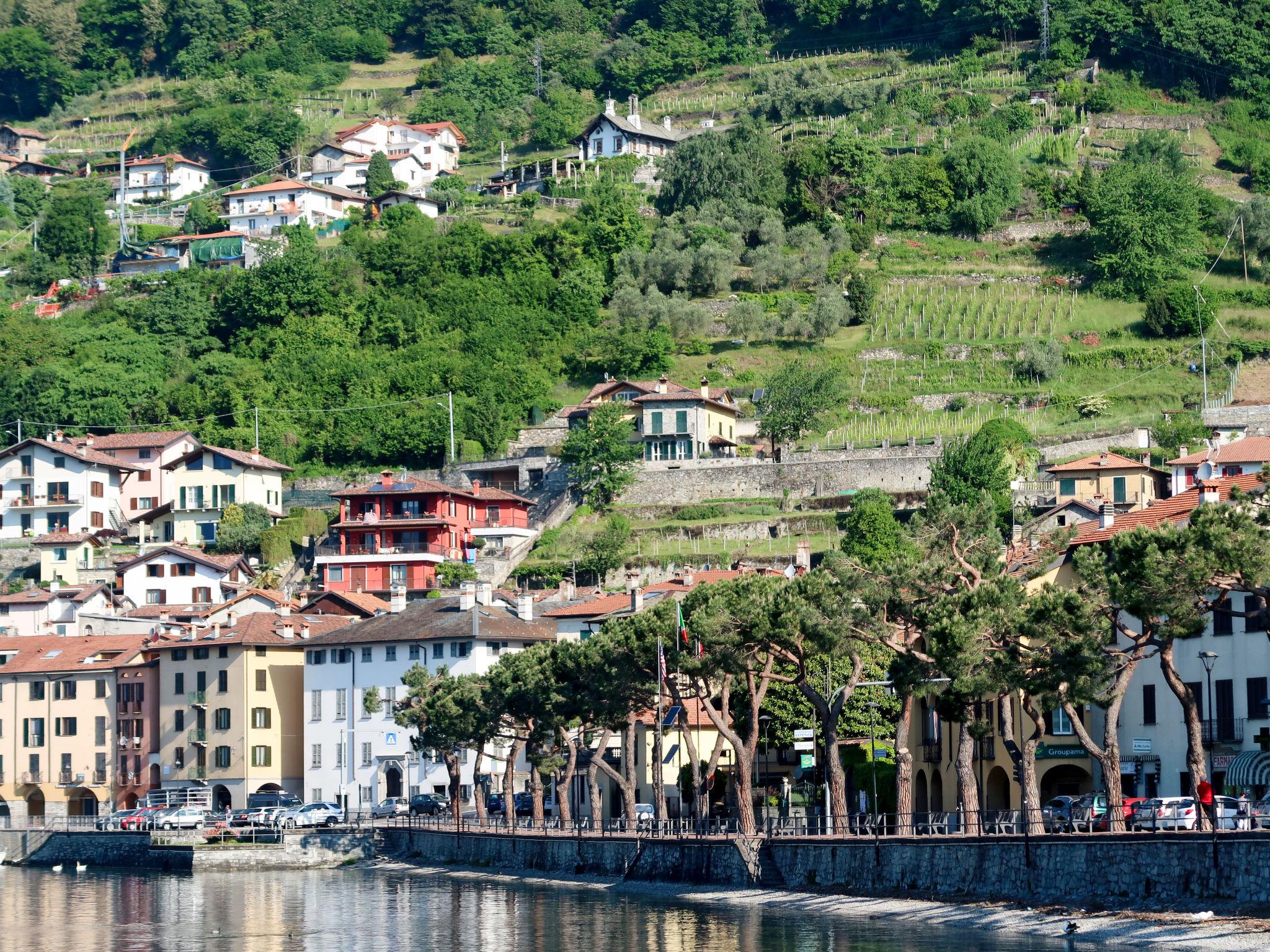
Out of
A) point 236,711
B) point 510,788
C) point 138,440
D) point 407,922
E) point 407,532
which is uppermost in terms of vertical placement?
point 138,440

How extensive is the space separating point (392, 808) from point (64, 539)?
137ft

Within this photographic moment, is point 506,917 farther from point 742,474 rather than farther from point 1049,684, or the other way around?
point 742,474

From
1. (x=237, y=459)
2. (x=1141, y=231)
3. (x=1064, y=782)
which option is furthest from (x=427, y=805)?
(x=1141, y=231)

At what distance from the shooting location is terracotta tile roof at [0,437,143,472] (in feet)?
438

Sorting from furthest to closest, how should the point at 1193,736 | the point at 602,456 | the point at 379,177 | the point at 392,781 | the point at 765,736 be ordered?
the point at 379,177 < the point at 602,456 < the point at 392,781 < the point at 765,736 < the point at 1193,736

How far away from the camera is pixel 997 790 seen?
75.9 m

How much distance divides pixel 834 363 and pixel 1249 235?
35.6 meters

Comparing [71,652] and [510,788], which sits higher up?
[71,652]

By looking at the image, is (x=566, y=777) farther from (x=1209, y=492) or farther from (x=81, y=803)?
(x=81, y=803)

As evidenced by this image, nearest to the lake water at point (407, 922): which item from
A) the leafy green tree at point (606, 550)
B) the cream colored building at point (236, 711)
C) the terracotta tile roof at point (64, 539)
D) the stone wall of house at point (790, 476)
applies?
the cream colored building at point (236, 711)

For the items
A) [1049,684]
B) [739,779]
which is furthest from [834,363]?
[1049,684]

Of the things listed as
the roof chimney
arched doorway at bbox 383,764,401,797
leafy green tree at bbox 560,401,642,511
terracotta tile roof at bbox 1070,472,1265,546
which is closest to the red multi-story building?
leafy green tree at bbox 560,401,642,511

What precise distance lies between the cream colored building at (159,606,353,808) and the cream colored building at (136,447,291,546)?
2624cm

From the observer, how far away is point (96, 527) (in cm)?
13450
